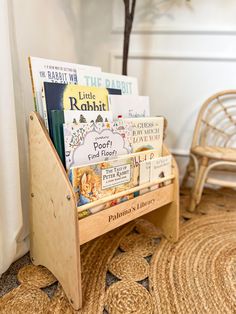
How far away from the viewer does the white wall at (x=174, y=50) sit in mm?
1194

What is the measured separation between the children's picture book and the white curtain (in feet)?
1.06

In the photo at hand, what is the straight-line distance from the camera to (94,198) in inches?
23.8

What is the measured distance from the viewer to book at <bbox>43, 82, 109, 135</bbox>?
592mm

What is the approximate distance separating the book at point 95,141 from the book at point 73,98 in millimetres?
51

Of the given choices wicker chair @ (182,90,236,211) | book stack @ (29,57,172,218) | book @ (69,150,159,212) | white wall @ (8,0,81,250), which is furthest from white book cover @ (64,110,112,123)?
wicker chair @ (182,90,236,211)

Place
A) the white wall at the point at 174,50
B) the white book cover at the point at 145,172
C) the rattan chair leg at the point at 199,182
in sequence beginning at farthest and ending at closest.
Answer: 1. the white wall at the point at 174,50
2. the rattan chair leg at the point at 199,182
3. the white book cover at the point at 145,172

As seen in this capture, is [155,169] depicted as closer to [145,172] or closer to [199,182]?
[145,172]

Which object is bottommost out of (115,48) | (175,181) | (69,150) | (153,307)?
(153,307)

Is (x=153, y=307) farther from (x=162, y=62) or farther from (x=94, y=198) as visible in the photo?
(x=162, y=62)

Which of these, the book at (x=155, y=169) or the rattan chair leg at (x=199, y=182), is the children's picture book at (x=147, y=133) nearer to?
the book at (x=155, y=169)

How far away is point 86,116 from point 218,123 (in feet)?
2.92

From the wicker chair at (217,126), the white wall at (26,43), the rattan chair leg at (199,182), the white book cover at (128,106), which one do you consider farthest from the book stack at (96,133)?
the wicker chair at (217,126)

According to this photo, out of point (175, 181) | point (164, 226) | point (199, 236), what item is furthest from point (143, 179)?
point (199, 236)

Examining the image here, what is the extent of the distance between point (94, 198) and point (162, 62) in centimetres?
95
